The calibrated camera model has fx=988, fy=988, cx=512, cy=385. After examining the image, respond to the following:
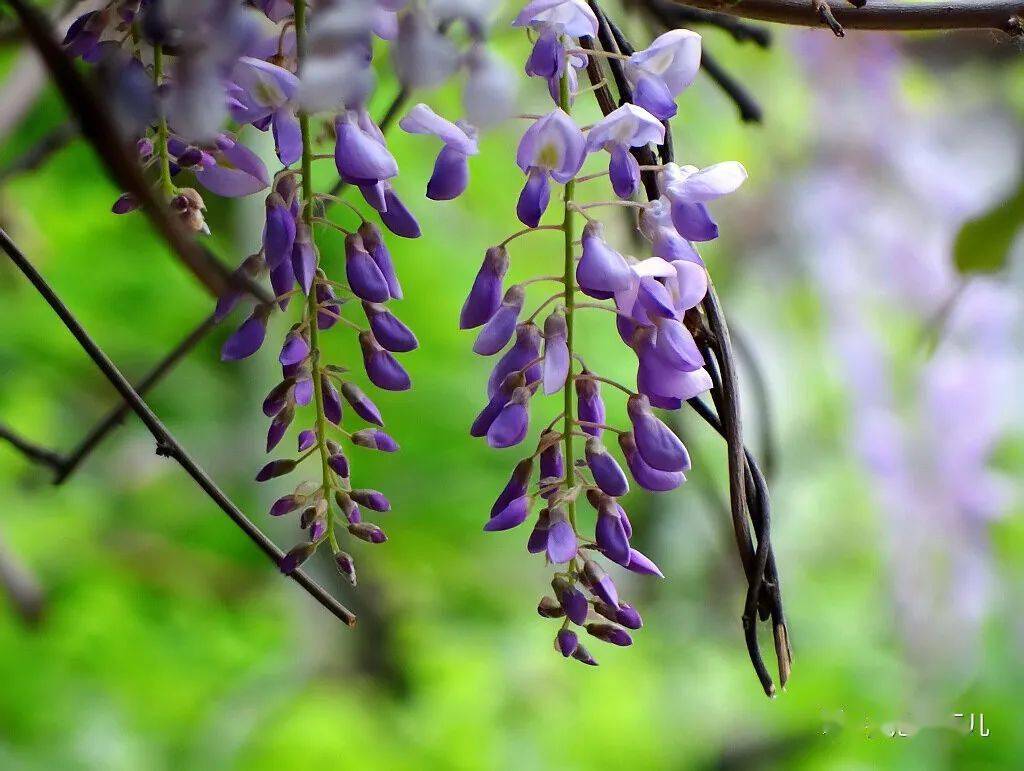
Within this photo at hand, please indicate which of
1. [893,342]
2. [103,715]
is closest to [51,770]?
[103,715]

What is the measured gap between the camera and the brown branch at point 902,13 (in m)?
0.36

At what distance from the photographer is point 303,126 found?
0.31 metres

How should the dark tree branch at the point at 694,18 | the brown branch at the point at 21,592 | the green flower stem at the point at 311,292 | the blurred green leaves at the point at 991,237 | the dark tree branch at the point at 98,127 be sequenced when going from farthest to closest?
the brown branch at the point at 21,592 → the blurred green leaves at the point at 991,237 → the dark tree branch at the point at 694,18 → the green flower stem at the point at 311,292 → the dark tree branch at the point at 98,127

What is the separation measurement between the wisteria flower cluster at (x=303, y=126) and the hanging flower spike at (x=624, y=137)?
0.11 ft

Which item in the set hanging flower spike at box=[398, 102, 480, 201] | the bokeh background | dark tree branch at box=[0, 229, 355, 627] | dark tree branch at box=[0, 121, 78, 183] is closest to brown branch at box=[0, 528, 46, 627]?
the bokeh background

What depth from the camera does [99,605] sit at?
3.52ft

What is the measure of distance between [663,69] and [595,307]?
0.08 meters

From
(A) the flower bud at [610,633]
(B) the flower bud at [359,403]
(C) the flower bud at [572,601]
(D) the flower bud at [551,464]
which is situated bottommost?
(A) the flower bud at [610,633]

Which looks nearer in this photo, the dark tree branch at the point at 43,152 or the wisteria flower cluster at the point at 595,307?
the wisteria flower cluster at the point at 595,307

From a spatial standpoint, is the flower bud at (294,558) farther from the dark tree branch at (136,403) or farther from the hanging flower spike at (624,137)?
the hanging flower spike at (624,137)

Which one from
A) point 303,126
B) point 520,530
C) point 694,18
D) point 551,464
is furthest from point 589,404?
point 520,530

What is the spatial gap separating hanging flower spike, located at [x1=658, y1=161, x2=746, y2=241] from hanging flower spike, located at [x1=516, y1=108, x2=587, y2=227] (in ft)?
0.12

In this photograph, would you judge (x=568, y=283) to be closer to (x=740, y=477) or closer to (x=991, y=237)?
(x=740, y=477)

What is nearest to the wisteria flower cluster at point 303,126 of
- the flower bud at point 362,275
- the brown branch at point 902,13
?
the flower bud at point 362,275
